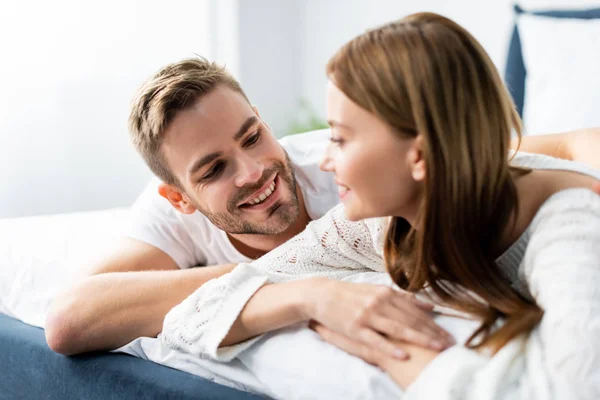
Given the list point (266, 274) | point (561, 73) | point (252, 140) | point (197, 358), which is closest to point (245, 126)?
point (252, 140)

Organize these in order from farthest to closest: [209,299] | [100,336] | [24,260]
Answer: [24,260]
[100,336]
[209,299]

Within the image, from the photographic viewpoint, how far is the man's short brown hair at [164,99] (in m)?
1.55

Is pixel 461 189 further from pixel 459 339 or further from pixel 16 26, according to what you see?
pixel 16 26

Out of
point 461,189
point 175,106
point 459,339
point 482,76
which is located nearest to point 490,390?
point 459,339

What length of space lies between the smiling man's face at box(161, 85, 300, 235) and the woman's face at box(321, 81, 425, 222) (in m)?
0.52

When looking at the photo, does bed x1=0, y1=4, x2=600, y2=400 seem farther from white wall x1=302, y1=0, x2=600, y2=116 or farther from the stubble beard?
white wall x1=302, y1=0, x2=600, y2=116

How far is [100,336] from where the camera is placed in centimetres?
135

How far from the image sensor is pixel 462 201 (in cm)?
98

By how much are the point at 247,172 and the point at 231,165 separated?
0.04 metres

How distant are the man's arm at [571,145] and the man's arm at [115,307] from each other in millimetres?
659

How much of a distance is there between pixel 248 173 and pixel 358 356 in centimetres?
61

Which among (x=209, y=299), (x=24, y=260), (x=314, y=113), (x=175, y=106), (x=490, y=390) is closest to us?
(x=490, y=390)

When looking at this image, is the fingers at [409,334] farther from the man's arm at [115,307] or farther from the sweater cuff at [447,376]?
the man's arm at [115,307]

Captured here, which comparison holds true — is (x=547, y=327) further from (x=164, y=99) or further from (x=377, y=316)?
(x=164, y=99)
